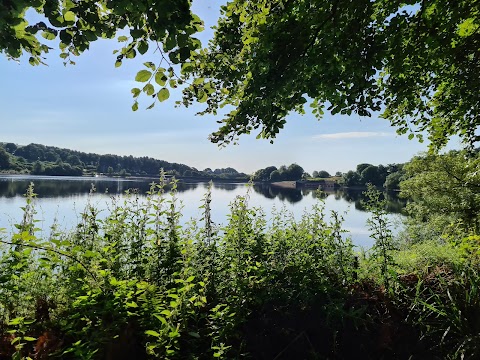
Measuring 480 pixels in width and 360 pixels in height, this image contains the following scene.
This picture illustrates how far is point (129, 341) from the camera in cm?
265

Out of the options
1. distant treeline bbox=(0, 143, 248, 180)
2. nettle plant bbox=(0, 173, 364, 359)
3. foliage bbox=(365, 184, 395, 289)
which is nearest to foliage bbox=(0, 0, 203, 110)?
nettle plant bbox=(0, 173, 364, 359)

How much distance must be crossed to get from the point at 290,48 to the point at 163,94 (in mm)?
2784

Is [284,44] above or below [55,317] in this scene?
above

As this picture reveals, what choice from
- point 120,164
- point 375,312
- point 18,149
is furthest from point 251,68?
point 18,149

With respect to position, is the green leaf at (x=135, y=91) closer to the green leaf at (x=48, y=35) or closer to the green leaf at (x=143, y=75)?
the green leaf at (x=143, y=75)

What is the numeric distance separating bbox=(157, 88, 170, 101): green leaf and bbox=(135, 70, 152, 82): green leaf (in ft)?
0.66

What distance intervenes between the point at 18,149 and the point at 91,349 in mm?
198635

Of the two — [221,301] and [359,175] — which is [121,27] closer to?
[221,301]

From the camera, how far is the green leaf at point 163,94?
3413mm

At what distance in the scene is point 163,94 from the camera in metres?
3.43

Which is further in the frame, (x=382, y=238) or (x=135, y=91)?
(x=382, y=238)

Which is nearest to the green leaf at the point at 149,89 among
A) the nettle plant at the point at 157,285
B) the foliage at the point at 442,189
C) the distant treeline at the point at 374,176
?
the nettle plant at the point at 157,285

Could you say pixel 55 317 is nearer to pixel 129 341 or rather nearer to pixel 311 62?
pixel 129 341

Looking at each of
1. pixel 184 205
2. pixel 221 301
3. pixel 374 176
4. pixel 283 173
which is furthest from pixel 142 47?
pixel 283 173
